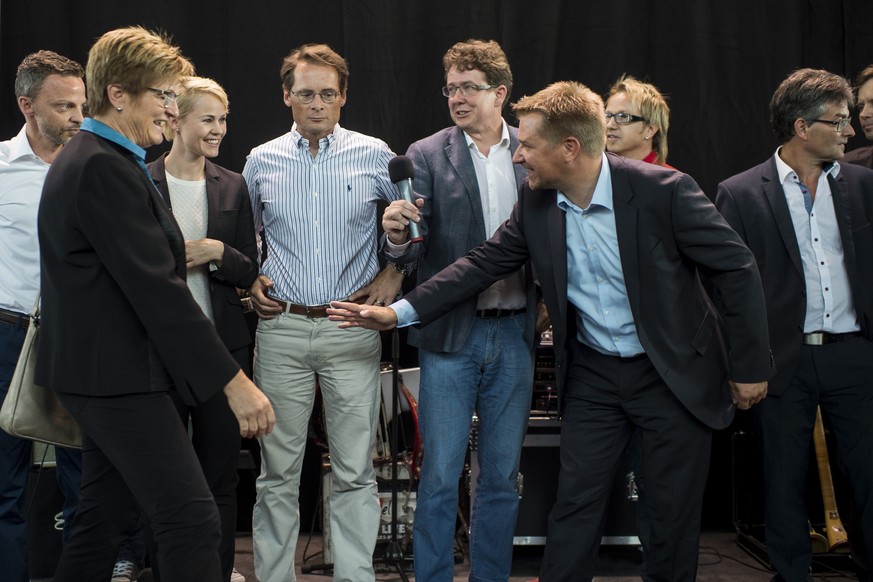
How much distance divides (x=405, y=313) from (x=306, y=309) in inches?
19.3

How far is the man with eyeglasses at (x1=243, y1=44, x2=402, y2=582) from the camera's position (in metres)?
3.61

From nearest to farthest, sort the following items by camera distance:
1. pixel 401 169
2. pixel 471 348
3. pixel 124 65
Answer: pixel 124 65 < pixel 401 169 < pixel 471 348

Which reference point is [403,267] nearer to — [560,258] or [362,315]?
[362,315]

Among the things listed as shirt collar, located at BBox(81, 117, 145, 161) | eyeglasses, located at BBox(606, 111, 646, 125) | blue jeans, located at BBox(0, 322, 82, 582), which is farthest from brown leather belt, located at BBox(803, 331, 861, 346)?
blue jeans, located at BBox(0, 322, 82, 582)

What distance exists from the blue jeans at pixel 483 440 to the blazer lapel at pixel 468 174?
1.18 ft

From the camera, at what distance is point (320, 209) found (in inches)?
143

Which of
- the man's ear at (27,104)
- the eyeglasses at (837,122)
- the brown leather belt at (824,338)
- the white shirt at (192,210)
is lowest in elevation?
the brown leather belt at (824,338)

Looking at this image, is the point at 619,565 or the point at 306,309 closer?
the point at 306,309

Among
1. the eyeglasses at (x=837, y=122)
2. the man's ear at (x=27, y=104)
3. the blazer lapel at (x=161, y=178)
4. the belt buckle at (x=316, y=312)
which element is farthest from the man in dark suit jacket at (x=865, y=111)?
the man's ear at (x=27, y=104)

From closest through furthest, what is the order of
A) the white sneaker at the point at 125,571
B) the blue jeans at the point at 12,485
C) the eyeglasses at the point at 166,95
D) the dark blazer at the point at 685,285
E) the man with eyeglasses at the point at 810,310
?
1. the eyeglasses at the point at 166,95
2. the dark blazer at the point at 685,285
3. the blue jeans at the point at 12,485
4. the man with eyeglasses at the point at 810,310
5. the white sneaker at the point at 125,571

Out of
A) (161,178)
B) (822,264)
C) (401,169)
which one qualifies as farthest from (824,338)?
(161,178)

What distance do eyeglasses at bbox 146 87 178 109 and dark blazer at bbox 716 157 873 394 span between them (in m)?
1.98

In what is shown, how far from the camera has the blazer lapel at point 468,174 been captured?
3469 mm

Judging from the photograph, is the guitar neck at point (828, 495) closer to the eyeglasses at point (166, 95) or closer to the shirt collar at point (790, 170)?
the shirt collar at point (790, 170)
